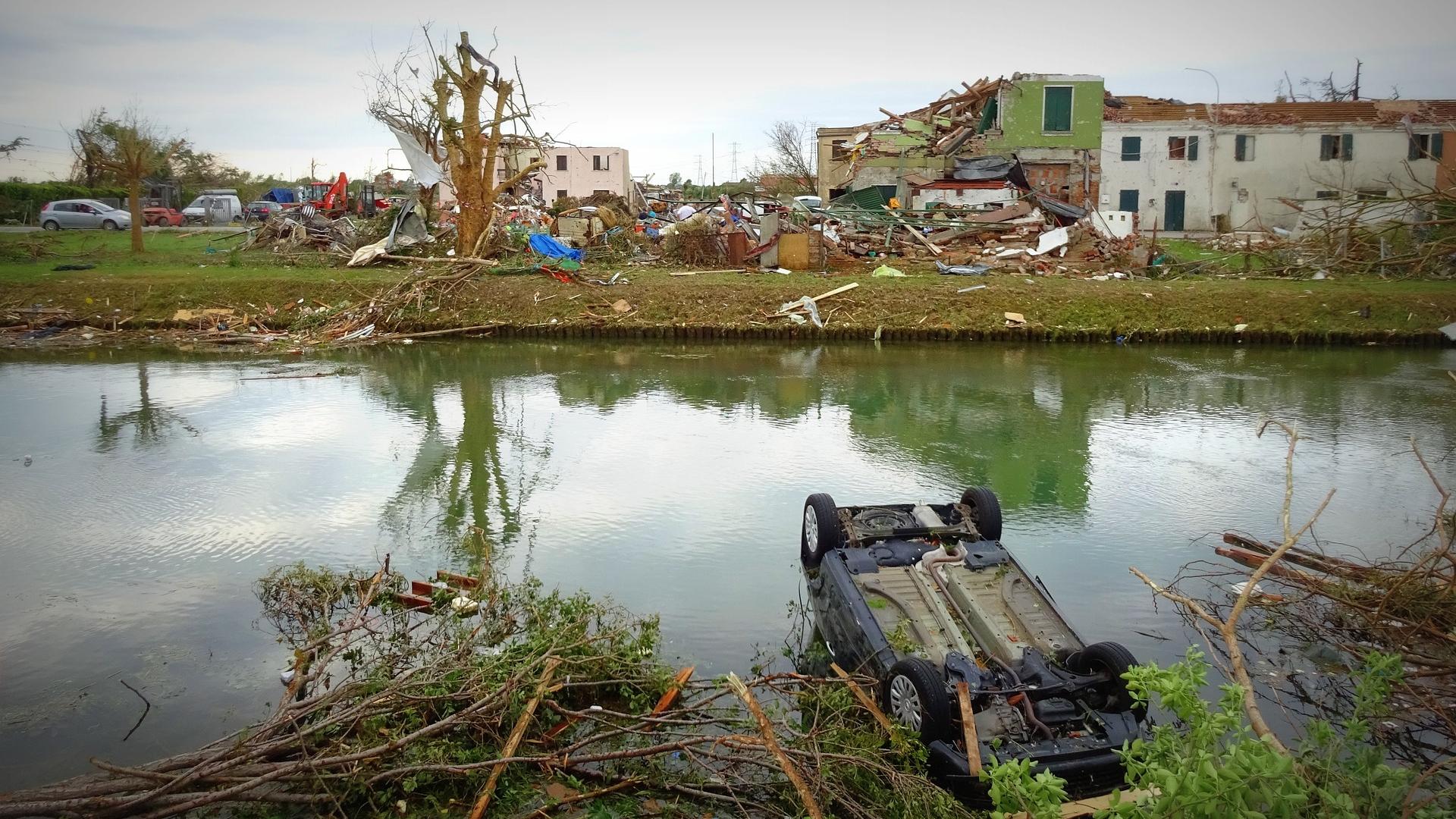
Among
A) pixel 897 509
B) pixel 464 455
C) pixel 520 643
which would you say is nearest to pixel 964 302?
pixel 464 455

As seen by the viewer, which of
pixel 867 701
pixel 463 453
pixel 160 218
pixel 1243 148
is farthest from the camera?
pixel 160 218

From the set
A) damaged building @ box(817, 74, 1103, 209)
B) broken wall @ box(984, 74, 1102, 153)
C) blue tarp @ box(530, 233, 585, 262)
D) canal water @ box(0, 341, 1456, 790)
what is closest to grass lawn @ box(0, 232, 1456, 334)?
canal water @ box(0, 341, 1456, 790)

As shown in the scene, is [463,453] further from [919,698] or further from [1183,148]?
[1183,148]

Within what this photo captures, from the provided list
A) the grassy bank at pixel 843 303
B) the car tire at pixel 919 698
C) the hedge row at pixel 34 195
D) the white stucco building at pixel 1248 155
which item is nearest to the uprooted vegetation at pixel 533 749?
the car tire at pixel 919 698

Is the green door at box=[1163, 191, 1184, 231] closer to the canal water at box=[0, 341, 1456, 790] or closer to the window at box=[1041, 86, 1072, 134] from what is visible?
→ the window at box=[1041, 86, 1072, 134]

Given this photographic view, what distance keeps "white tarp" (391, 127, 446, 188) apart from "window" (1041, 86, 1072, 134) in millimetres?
19563

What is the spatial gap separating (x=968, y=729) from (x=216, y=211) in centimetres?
4392

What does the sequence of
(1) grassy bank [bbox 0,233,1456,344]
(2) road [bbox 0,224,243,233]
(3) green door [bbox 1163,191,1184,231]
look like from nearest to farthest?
(1) grassy bank [bbox 0,233,1456,344] → (2) road [bbox 0,224,243,233] → (3) green door [bbox 1163,191,1184,231]

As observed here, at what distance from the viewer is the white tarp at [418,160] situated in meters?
29.0

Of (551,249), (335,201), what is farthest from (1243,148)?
(335,201)

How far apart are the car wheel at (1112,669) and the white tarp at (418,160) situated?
87.6 feet

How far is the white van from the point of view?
4134 cm

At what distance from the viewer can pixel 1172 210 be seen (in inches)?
1561

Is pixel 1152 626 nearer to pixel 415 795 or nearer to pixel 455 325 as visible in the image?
pixel 415 795
